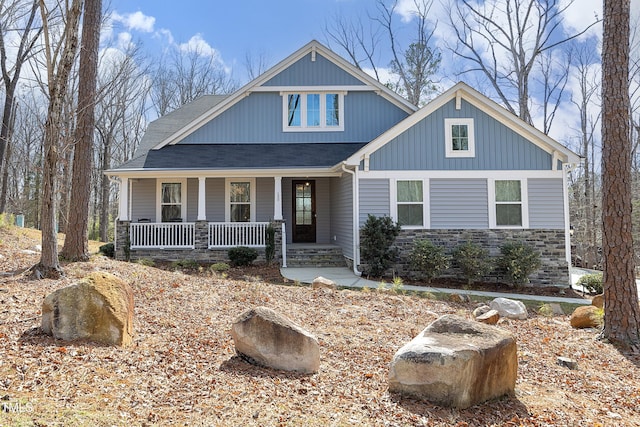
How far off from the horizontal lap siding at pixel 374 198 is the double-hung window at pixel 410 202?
1.08ft

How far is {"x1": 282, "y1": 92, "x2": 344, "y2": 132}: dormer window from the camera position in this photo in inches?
531

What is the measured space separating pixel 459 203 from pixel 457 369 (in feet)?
26.5

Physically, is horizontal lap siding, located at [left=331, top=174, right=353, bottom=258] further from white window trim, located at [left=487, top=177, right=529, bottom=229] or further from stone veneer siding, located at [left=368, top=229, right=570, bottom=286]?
white window trim, located at [left=487, top=177, right=529, bottom=229]

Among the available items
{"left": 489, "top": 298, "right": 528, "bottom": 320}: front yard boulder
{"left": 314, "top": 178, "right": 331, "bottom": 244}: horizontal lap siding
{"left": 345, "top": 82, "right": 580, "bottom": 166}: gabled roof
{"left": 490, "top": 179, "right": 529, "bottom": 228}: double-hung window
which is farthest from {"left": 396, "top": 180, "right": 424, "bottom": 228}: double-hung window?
{"left": 489, "top": 298, "right": 528, "bottom": 320}: front yard boulder

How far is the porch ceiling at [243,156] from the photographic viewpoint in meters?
11.8

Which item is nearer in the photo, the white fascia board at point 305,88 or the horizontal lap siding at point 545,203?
the horizontal lap siding at point 545,203

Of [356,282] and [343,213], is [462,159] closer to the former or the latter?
[343,213]

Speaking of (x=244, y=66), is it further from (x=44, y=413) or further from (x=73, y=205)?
(x=44, y=413)

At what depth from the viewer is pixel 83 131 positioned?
8.71 meters

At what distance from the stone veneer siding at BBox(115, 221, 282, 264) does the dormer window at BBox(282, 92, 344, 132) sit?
371cm

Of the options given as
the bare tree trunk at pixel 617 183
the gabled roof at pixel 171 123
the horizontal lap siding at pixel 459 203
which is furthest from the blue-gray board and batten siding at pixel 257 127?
the bare tree trunk at pixel 617 183

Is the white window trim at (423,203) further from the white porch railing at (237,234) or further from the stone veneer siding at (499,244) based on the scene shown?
→ the white porch railing at (237,234)

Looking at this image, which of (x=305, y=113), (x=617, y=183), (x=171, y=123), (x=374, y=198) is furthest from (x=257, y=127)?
(x=617, y=183)

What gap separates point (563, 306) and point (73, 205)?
1046cm
